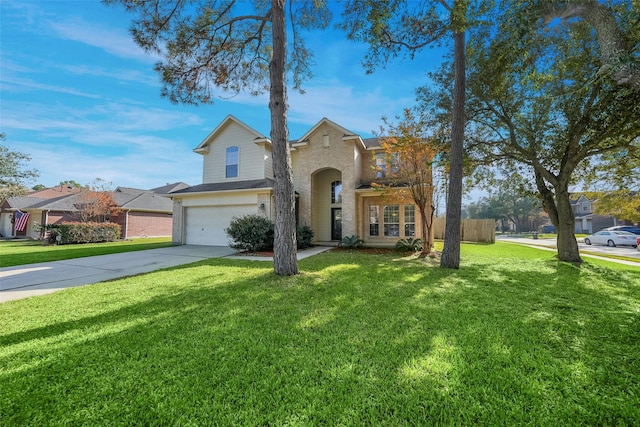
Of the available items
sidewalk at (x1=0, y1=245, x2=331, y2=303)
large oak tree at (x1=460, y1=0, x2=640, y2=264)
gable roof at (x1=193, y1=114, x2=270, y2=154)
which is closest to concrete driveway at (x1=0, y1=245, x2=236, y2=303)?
sidewalk at (x1=0, y1=245, x2=331, y2=303)

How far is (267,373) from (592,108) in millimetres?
12165

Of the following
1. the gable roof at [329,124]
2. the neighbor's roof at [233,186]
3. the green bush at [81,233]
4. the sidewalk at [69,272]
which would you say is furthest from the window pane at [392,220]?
the green bush at [81,233]

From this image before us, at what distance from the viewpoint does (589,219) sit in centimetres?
3853

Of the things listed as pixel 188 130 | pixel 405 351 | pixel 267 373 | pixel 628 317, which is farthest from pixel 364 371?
pixel 188 130

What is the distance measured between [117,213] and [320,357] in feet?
90.1

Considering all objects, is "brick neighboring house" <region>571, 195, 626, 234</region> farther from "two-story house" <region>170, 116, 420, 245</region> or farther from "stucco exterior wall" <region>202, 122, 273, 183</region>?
"stucco exterior wall" <region>202, 122, 273, 183</region>

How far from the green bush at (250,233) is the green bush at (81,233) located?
14224mm

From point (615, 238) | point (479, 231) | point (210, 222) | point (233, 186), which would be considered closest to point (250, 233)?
point (233, 186)

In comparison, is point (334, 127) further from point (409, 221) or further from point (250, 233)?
point (250, 233)

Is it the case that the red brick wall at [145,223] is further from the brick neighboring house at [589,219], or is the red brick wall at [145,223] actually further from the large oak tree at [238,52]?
the brick neighboring house at [589,219]

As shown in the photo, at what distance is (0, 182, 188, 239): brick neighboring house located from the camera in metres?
23.9

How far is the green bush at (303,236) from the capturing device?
13.8 m

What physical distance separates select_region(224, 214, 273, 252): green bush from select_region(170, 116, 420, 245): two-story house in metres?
2.07

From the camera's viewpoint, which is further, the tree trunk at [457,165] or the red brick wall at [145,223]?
the red brick wall at [145,223]
